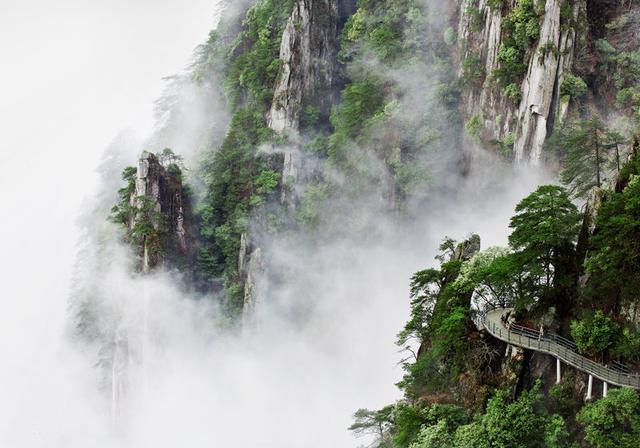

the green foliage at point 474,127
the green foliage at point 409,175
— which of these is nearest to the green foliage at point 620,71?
the green foliage at point 474,127

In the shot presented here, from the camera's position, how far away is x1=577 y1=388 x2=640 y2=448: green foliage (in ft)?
78.8

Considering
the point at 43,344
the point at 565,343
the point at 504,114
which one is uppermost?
the point at 504,114

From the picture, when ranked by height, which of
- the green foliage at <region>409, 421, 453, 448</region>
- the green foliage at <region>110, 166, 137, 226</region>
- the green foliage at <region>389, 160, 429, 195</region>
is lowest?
the green foliage at <region>409, 421, 453, 448</region>

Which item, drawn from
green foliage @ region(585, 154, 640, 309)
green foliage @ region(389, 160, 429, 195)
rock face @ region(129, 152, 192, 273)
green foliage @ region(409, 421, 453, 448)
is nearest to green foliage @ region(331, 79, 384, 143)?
green foliage @ region(389, 160, 429, 195)

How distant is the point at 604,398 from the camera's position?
81.5ft

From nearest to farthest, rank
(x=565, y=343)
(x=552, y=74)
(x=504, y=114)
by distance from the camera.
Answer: (x=565, y=343)
(x=552, y=74)
(x=504, y=114)

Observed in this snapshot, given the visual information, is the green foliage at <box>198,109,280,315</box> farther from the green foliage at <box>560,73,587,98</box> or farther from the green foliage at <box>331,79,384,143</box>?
the green foliage at <box>560,73,587,98</box>

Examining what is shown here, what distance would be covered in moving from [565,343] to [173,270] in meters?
42.4

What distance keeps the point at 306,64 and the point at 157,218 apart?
1965 centimetres

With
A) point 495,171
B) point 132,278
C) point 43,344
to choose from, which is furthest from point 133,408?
point 495,171

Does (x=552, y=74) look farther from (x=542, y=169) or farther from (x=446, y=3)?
(x=446, y=3)

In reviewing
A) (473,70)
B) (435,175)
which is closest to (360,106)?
(435,175)

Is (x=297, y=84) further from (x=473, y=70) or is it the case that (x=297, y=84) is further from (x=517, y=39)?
(x=517, y=39)

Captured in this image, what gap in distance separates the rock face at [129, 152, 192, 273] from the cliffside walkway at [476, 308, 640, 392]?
37198 millimetres
